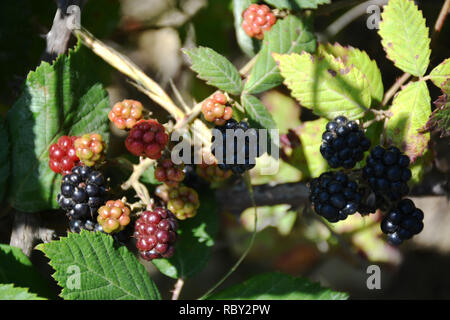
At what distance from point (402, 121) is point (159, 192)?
724 millimetres

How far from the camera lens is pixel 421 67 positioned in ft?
4.00

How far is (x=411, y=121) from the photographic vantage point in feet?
3.92

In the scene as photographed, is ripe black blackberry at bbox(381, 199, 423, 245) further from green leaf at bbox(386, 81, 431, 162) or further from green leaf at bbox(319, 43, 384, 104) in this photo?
green leaf at bbox(319, 43, 384, 104)

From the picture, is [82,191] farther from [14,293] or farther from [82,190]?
[14,293]

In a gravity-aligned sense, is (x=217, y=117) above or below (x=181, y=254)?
above

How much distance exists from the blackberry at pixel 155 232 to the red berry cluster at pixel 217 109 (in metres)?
0.27

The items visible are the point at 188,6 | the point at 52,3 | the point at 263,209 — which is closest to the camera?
the point at 52,3

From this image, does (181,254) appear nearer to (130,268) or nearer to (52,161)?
(130,268)

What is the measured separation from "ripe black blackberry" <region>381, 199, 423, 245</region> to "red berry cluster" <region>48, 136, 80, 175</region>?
0.84m

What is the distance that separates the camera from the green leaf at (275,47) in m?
1.29

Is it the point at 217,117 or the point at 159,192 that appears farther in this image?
the point at 159,192

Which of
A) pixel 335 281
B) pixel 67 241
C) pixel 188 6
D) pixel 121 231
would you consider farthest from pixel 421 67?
pixel 335 281

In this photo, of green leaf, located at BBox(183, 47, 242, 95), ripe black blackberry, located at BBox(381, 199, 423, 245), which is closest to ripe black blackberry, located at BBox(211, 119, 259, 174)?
green leaf, located at BBox(183, 47, 242, 95)

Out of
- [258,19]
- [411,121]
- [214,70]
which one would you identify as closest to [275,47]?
[258,19]
